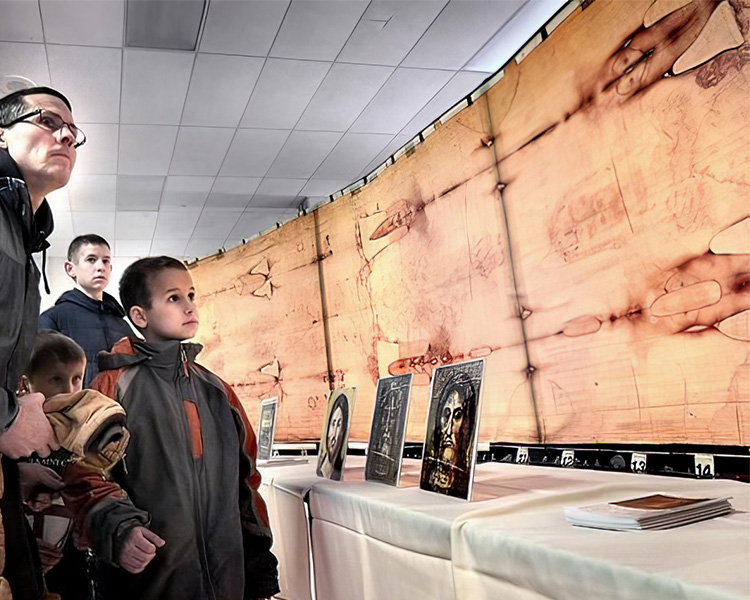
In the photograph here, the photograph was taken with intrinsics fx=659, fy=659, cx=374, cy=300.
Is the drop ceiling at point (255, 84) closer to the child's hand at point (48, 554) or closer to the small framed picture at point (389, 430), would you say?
the small framed picture at point (389, 430)

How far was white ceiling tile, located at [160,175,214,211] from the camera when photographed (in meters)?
4.69

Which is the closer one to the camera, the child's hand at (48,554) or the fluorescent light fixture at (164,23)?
the child's hand at (48,554)

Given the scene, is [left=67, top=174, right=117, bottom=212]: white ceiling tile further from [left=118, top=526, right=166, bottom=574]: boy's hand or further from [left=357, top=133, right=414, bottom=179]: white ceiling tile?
[left=118, top=526, right=166, bottom=574]: boy's hand

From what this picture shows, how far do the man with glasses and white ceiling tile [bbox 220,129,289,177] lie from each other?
9.02 feet

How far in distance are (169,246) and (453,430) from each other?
5425 millimetres

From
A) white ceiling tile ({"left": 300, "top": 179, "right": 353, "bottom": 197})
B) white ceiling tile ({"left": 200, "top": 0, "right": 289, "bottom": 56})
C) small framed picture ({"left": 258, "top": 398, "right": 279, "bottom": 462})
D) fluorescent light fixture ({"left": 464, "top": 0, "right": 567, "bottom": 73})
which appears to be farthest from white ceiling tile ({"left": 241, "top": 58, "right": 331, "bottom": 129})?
small framed picture ({"left": 258, "top": 398, "right": 279, "bottom": 462})

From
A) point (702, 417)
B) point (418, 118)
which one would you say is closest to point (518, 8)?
point (418, 118)

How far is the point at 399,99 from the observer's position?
3758 mm

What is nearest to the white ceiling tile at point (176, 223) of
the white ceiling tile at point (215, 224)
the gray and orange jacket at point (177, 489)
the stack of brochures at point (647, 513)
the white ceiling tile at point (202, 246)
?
the white ceiling tile at point (215, 224)

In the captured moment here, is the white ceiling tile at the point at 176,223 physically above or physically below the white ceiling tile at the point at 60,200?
below

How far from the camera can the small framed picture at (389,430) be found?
5.45ft

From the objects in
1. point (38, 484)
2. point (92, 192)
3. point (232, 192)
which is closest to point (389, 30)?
point (232, 192)

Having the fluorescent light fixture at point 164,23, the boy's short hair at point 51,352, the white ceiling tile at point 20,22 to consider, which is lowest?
the boy's short hair at point 51,352

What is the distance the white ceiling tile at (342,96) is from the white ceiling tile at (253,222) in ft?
4.81
